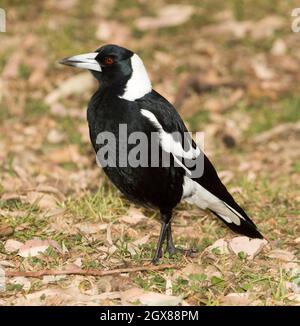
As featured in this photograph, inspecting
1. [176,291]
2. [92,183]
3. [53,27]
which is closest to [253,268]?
[176,291]

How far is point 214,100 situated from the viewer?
651 cm

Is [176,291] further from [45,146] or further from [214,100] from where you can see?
[214,100]

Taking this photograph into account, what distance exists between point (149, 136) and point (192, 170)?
1.17ft

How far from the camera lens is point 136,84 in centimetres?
395

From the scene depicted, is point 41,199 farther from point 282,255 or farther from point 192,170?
point 282,255

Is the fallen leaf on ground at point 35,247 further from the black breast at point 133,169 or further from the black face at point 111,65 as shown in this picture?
the black face at point 111,65

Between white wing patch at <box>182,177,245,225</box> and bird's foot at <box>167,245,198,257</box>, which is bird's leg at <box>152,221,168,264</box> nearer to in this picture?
bird's foot at <box>167,245,198,257</box>

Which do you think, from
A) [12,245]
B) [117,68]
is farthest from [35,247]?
[117,68]

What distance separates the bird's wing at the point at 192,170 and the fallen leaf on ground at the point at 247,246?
17 cm

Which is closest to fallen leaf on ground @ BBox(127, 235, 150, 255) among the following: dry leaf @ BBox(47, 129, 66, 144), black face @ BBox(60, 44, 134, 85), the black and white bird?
the black and white bird

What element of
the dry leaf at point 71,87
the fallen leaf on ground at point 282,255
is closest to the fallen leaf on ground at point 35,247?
the fallen leaf on ground at point 282,255

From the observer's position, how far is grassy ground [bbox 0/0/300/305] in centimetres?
350

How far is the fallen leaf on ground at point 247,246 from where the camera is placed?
3.81m

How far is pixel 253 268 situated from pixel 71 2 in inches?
199
